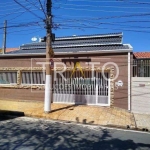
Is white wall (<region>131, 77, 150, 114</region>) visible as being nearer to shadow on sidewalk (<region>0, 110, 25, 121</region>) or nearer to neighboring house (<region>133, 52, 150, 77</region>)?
neighboring house (<region>133, 52, 150, 77</region>)

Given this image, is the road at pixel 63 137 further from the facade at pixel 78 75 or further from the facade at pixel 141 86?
the facade at pixel 78 75

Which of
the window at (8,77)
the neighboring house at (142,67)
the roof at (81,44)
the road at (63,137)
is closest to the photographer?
the road at (63,137)

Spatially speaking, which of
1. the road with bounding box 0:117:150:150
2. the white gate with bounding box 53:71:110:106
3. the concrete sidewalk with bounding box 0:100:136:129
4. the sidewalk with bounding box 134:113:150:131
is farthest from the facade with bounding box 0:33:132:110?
the road with bounding box 0:117:150:150

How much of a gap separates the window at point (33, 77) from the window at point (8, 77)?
2.47 feet

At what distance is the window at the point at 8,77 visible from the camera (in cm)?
1511

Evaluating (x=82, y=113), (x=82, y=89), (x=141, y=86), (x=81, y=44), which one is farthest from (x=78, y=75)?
(x=141, y=86)

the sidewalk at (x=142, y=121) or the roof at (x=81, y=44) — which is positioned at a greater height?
the roof at (x=81, y=44)

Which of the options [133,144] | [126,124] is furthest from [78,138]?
[126,124]

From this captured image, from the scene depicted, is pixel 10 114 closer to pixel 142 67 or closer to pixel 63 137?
pixel 63 137

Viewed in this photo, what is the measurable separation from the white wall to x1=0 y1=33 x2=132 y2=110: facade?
0.95 ft

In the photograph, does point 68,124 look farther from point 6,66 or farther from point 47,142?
point 6,66

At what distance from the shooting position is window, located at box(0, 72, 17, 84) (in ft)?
49.6

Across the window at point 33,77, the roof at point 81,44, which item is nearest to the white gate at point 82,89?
the window at point 33,77

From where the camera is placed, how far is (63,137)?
7414mm
